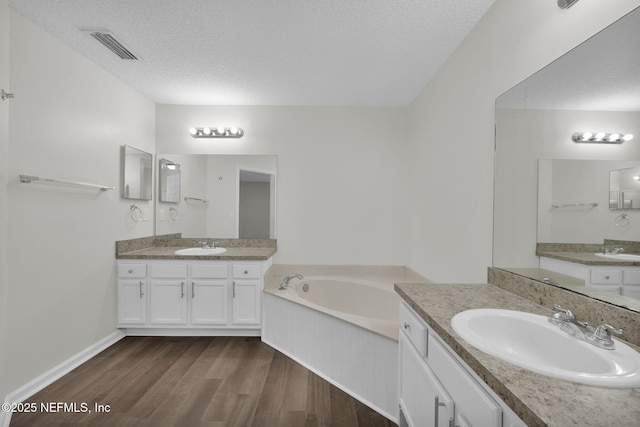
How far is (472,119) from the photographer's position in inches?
74.5

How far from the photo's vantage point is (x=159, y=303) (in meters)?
2.73

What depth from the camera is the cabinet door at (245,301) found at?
272 centimetres

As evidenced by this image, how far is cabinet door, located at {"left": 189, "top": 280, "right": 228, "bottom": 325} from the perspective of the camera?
8.95 ft

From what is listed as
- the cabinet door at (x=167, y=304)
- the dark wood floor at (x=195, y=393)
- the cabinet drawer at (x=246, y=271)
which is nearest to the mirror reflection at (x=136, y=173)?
the cabinet door at (x=167, y=304)

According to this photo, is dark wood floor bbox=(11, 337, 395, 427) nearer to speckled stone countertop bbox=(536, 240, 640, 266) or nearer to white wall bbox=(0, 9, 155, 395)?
white wall bbox=(0, 9, 155, 395)

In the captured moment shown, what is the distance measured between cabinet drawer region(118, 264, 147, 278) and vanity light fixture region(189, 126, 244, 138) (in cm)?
151

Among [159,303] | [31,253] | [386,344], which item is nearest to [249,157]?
[159,303]

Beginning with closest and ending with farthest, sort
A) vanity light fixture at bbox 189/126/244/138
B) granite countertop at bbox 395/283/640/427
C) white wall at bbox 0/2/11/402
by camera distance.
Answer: granite countertop at bbox 395/283/640/427 < white wall at bbox 0/2/11/402 < vanity light fixture at bbox 189/126/244/138

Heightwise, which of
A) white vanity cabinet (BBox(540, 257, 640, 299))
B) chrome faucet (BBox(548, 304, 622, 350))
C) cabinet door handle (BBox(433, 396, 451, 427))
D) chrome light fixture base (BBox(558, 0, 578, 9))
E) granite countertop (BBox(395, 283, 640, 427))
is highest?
chrome light fixture base (BBox(558, 0, 578, 9))

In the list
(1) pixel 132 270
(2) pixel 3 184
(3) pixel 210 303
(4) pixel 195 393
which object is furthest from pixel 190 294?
(2) pixel 3 184

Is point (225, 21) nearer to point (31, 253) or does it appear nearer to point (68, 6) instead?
point (68, 6)

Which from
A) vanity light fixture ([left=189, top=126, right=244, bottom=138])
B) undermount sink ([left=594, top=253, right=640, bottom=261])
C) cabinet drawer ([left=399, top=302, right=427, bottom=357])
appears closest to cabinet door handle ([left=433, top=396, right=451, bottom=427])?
cabinet drawer ([left=399, top=302, right=427, bottom=357])

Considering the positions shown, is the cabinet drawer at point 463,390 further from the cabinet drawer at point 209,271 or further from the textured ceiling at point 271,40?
the cabinet drawer at point 209,271

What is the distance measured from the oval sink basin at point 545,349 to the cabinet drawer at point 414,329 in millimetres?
184
